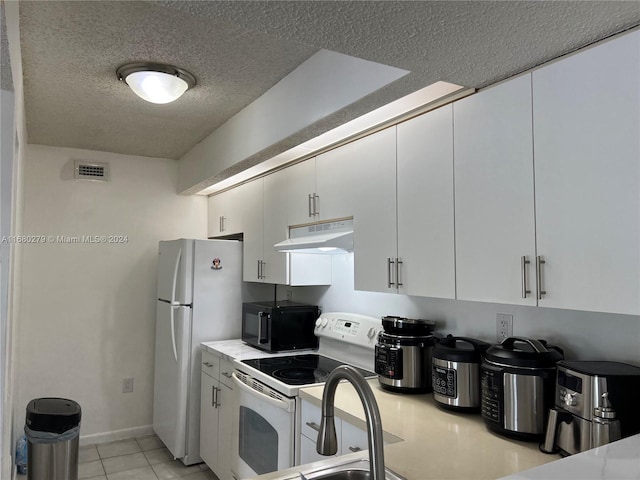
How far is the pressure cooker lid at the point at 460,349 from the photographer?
1.93m

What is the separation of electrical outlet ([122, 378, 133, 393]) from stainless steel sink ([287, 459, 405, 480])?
3.37 metres

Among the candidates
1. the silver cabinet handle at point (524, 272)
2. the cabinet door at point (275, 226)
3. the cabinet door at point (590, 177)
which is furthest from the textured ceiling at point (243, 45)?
the silver cabinet handle at point (524, 272)

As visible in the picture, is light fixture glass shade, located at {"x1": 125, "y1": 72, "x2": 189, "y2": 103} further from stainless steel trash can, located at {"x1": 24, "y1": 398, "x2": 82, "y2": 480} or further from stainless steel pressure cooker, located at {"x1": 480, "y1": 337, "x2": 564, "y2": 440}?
stainless steel trash can, located at {"x1": 24, "y1": 398, "x2": 82, "y2": 480}


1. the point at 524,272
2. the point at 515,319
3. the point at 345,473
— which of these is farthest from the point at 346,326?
the point at 345,473

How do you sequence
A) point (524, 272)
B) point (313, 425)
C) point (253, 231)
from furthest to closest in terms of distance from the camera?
point (253, 231), point (313, 425), point (524, 272)

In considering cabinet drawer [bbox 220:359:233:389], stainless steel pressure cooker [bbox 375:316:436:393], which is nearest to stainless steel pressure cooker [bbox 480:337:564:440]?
stainless steel pressure cooker [bbox 375:316:436:393]

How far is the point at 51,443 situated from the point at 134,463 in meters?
0.84

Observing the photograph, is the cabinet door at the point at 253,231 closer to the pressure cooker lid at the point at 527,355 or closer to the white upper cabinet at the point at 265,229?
the white upper cabinet at the point at 265,229

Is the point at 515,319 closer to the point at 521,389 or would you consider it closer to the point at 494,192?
the point at 521,389

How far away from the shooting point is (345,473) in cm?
132

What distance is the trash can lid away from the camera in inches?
118

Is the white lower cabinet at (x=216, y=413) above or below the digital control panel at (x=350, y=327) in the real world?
below

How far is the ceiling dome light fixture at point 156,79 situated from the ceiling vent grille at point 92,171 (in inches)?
72.7

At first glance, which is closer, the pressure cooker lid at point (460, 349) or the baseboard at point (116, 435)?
the pressure cooker lid at point (460, 349)
